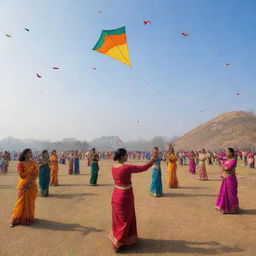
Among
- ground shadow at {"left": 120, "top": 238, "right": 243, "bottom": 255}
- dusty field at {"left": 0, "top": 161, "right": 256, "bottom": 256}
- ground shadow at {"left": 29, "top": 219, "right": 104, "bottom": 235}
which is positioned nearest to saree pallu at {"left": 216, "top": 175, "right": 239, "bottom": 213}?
dusty field at {"left": 0, "top": 161, "right": 256, "bottom": 256}

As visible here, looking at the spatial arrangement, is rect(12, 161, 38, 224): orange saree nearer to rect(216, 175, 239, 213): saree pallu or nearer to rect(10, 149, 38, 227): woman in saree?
rect(10, 149, 38, 227): woman in saree

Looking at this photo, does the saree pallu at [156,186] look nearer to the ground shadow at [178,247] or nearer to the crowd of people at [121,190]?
the crowd of people at [121,190]

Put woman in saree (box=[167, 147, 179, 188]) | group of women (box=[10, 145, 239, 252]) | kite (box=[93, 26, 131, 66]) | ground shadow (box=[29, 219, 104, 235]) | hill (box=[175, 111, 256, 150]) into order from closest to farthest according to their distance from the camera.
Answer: group of women (box=[10, 145, 239, 252]) → ground shadow (box=[29, 219, 104, 235]) → kite (box=[93, 26, 131, 66]) → woman in saree (box=[167, 147, 179, 188]) → hill (box=[175, 111, 256, 150])

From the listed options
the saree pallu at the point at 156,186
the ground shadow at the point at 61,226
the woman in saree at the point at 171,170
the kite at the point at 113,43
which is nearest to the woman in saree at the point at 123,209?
the ground shadow at the point at 61,226

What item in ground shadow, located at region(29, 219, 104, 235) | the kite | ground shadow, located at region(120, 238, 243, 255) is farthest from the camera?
the kite

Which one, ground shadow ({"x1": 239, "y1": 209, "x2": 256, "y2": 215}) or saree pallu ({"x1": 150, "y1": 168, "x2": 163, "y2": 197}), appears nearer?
ground shadow ({"x1": 239, "y1": 209, "x2": 256, "y2": 215})

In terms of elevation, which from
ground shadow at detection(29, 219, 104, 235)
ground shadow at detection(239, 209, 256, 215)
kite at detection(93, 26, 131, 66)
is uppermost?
kite at detection(93, 26, 131, 66)

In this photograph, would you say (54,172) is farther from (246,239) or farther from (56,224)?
(246,239)

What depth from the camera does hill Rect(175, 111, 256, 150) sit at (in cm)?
8025

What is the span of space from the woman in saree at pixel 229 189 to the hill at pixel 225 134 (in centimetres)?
7347

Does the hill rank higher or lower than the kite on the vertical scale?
higher

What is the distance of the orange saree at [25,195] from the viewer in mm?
6230

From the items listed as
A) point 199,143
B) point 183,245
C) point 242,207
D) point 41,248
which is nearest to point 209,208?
point 242,207

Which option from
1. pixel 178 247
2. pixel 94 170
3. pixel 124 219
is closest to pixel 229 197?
pixel 178 247
